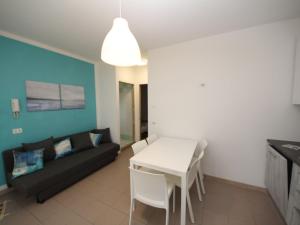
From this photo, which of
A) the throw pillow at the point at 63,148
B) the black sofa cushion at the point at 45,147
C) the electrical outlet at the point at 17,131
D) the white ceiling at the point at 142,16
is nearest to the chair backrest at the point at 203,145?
the white ceiling at the point at 142,16

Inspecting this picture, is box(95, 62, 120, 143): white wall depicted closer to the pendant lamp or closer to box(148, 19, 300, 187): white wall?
box(148, 19, 300, 187): white wall

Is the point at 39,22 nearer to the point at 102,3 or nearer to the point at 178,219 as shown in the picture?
the point at 102,3

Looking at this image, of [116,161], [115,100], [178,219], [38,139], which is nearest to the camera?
[178,219]

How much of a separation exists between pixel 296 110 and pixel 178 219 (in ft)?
7.25

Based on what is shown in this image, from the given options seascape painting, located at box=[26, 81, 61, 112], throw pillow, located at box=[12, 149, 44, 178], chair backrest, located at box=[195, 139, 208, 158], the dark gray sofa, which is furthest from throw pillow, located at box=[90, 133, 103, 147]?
chair backrest, located at box=[195, 139, 208, 158]

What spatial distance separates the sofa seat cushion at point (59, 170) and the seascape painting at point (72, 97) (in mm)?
1141

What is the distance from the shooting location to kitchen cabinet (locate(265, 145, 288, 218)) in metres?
1.47

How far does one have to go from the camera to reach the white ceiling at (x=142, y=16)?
150cm

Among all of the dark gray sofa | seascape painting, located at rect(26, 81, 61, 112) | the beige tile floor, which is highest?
seascape painting, located at rect(26, 81, 61, 112)

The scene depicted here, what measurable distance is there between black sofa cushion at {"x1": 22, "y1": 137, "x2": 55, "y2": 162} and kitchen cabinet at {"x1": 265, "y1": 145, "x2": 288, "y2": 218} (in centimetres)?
352

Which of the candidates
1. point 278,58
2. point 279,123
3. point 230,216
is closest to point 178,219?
point 230,216

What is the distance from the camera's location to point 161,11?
1627 millimetres

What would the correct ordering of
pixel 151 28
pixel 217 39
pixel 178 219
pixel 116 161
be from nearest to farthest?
pixel 178 219, pixel 151 28, pixel 217 39, pixel 116 161

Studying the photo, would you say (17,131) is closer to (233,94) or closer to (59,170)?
(59,170)
